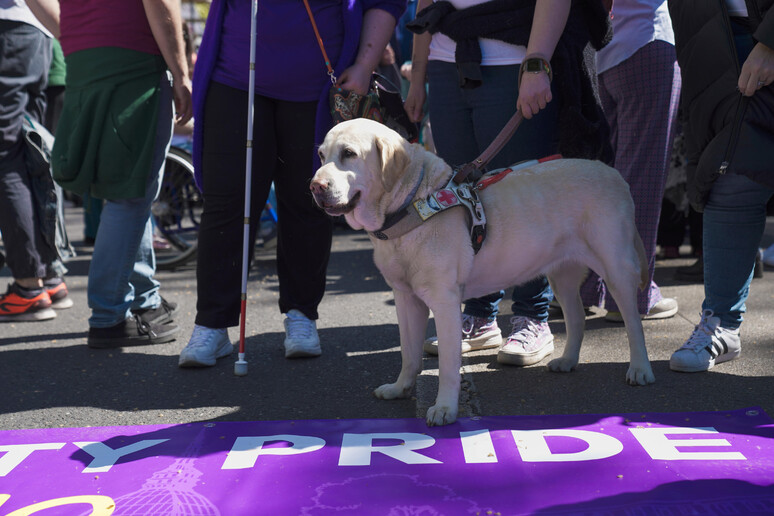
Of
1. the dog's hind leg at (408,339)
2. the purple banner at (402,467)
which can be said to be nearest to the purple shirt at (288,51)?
the dog's hind leg at (408,339)

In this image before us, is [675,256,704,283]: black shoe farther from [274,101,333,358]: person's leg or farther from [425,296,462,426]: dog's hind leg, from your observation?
[425,296,462,426]: dog's hind leg

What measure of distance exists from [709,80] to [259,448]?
7.59 ft

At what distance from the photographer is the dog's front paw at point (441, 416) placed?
114 inches

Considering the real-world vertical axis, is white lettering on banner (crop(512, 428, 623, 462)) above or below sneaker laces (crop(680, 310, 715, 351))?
below

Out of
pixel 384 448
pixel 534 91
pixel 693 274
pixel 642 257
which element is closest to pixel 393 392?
pixel 384 448

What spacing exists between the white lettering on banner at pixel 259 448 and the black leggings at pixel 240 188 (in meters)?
1.12

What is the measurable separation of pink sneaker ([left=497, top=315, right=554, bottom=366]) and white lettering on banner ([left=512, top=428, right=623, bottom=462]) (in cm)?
83

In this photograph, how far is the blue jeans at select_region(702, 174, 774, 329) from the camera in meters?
3.39

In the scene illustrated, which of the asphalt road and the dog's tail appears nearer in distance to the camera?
the asphalt road

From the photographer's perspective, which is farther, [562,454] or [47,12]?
[47,12]

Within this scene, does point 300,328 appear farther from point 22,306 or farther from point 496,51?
point 22,306

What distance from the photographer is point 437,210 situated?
293 centimetres

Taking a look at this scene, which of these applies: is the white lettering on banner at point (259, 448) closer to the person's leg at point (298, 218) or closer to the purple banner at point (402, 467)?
the purple banner at point (402, 467)

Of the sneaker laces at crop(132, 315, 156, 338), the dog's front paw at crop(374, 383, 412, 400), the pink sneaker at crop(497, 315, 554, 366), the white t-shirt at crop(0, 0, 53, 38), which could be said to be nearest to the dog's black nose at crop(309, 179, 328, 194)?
the dog's front paw at crop(374, 383, 412, 400)
